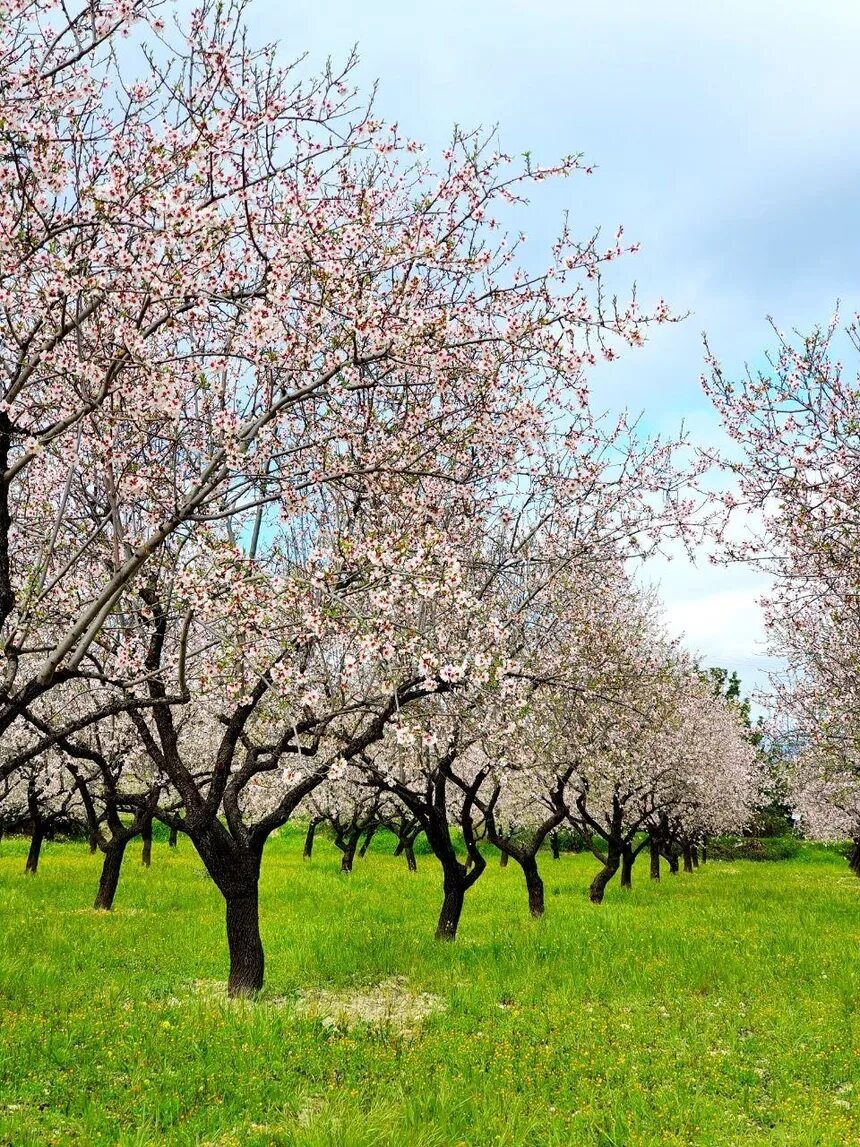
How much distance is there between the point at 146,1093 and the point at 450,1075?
9.72 ft

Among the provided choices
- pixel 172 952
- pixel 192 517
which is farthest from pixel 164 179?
pixel 172 952

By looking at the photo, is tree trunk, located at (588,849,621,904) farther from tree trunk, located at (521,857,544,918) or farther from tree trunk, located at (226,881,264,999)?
tree trunk, located at (226,881,264,999)

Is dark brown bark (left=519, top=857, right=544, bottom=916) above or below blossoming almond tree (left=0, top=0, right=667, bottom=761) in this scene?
below

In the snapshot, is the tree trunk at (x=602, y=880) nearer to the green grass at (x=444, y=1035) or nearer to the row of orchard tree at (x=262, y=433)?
the green grass at (x=444, y=1035)

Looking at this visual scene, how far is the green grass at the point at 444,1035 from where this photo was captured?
6.80 m

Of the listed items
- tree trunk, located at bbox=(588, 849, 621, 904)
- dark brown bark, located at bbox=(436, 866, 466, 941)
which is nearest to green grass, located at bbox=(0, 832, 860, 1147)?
dark brown bark, located at bbox=(436, 866, 466, 941)

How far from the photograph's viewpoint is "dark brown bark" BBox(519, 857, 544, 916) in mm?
19891

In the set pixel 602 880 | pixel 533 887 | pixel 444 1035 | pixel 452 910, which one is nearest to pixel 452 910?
pixel 452 910

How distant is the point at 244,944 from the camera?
11.6 m

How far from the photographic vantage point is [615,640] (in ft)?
49.8

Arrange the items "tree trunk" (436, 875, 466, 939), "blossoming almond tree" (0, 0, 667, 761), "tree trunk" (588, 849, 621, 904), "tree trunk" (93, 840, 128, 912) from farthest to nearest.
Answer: "tree trunk" (588, 849, 621, 904) → "tree trunk" (93, 840, 128, 912) → "tree trunk" (436, 875, 466, 939) → "blossoming almond tree" (0, 0, 667, 761)

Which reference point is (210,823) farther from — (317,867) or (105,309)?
(317,867)

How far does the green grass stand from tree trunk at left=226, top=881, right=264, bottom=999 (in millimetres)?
521

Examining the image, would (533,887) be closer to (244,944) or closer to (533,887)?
(533,887)
